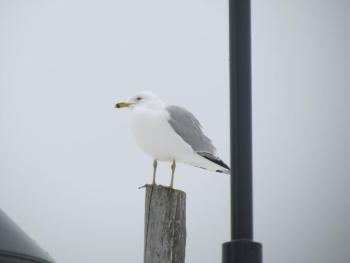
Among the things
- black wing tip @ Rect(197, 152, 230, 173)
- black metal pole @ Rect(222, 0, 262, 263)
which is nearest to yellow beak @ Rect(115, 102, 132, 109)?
black wing tip @ Rect(197, 152, 230, 173)

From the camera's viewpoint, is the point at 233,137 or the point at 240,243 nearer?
the point at 240,243

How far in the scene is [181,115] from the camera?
653 cm

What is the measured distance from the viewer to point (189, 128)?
259 inches

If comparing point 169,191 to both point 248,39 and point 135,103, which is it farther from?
point 135,103

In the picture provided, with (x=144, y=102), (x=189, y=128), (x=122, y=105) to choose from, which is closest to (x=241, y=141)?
(x=189, y=128)

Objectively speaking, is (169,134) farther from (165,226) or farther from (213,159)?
(165,226)

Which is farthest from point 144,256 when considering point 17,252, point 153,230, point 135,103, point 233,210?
point 135,103

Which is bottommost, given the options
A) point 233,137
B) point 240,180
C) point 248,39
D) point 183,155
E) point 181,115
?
point 240,180

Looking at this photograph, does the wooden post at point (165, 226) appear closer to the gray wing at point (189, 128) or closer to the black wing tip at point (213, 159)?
the gray wing at point (189, 128)

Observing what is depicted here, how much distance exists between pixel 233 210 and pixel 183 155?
3733 mm

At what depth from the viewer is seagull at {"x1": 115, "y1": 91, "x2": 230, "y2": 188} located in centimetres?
616

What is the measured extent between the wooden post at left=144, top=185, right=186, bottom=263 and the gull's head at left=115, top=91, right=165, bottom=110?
2.02m

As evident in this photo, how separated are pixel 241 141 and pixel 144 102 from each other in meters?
3.92

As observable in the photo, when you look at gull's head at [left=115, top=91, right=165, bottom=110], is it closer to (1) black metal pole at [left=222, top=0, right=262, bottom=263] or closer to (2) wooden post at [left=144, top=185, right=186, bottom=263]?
(2) wooden post at [left=144, top=185, right=186, bottom=263]
